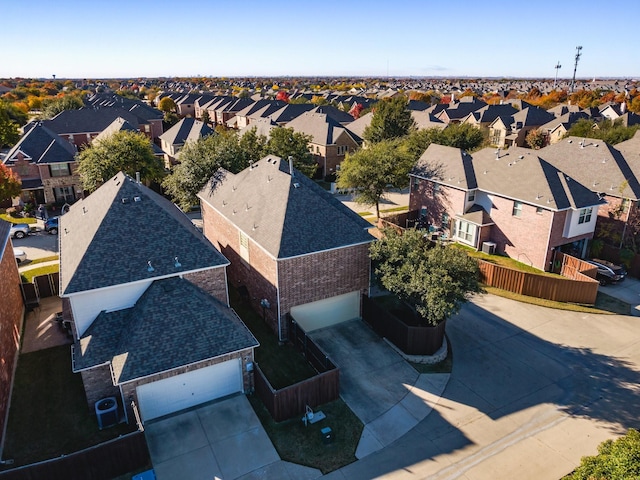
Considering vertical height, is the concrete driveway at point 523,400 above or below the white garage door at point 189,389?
below

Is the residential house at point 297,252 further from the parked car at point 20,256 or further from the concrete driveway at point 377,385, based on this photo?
the parked car at point 20,256

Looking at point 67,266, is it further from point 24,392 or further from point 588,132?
point 588,132

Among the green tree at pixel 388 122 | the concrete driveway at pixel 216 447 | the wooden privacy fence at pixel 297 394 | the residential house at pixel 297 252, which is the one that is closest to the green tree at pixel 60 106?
the green tree at pixel 388 122

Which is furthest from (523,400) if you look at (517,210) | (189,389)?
(517,210)

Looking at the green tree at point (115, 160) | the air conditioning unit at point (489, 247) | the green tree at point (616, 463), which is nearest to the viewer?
the green tree at point (616, 463)

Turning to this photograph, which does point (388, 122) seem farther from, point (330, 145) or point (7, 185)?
point (7, 185)

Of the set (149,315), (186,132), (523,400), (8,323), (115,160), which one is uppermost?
(186,132)
